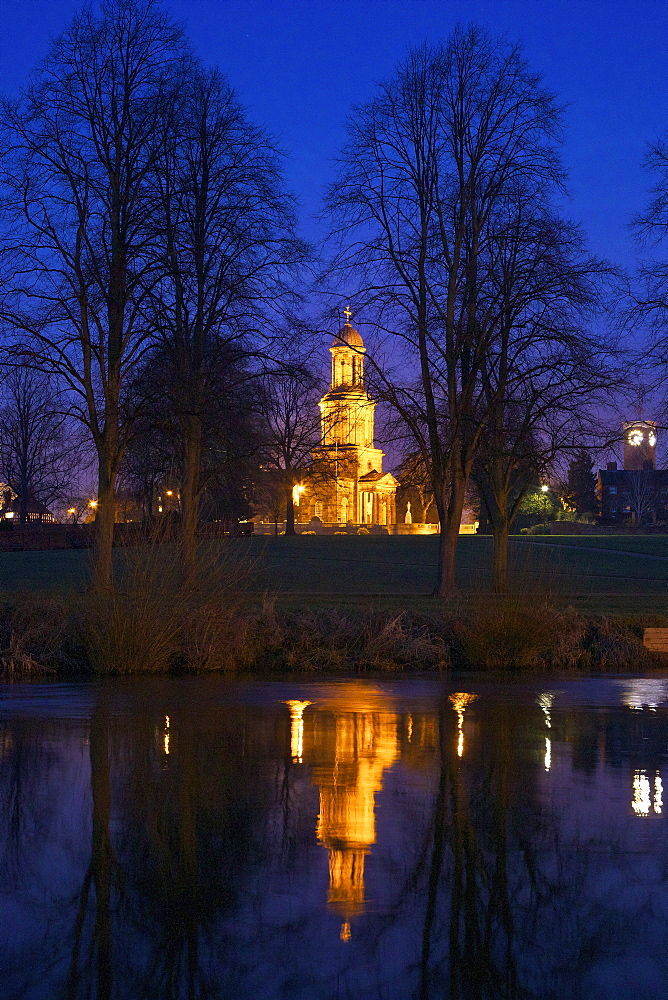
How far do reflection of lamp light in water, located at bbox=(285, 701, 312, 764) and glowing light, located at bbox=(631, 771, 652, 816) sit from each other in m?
3.58

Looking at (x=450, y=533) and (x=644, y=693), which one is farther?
(x=450, y=533)

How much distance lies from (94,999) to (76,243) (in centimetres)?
2113

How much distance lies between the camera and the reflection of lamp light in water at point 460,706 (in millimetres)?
13225

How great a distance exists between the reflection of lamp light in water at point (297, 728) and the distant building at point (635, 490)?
99323 mm

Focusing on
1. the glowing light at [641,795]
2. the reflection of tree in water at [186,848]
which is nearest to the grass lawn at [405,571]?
the reflection of tree in water at [186,848]

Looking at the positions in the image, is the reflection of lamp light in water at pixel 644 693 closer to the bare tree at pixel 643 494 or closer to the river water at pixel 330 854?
the river water at pixel 330 854

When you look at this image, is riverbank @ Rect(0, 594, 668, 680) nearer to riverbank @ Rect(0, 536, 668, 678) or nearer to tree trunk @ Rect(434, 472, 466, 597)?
riverbank @ Rect(0, 536, 668, 678)

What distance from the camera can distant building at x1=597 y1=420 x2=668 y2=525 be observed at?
123575mm

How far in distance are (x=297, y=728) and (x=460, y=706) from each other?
2939mm

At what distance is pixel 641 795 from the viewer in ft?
35.3

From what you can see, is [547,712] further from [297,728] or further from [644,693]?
[297,728]

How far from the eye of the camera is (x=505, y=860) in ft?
29.0

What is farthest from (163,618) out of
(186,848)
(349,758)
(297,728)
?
(186,848)

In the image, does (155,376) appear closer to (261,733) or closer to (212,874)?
(261,733)
